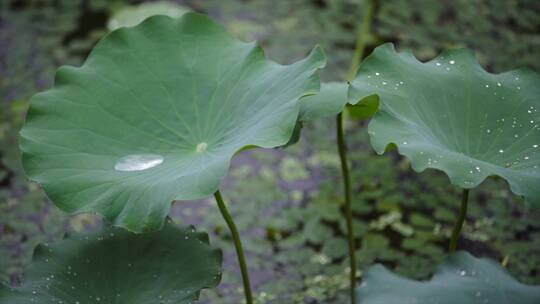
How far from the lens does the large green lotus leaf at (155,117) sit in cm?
136

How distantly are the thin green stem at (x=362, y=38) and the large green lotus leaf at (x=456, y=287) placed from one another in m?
1.75

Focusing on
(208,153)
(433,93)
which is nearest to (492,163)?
(433,93)

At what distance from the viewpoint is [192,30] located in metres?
1.70

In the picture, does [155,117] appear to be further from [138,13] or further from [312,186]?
[138,13]

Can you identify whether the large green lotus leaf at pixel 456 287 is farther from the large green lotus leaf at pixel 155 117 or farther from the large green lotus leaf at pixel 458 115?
the large green lotus leaf at pixel 155 117

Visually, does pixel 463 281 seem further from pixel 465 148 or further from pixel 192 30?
pixel 192 30

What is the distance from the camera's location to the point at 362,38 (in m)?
3.19

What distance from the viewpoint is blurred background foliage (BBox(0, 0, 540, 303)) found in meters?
2.18

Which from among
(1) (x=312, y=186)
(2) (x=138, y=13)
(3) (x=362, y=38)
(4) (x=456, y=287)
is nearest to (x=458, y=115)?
(4) (x=456, y=287)

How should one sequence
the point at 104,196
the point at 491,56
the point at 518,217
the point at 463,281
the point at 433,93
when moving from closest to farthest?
1. the point at 463,281
2. the point at 104,196
3. the point at 433,93
4. the point at 518,217
5. the point at 491,56

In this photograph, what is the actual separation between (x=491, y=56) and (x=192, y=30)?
1.78 meters

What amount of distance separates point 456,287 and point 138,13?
2.21 m

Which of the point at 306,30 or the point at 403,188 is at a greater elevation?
the point at 306,30

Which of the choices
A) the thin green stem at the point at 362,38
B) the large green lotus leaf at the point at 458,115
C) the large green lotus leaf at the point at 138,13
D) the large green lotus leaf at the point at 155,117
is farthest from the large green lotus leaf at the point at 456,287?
the large green lotus leaf at the point at 138,13
